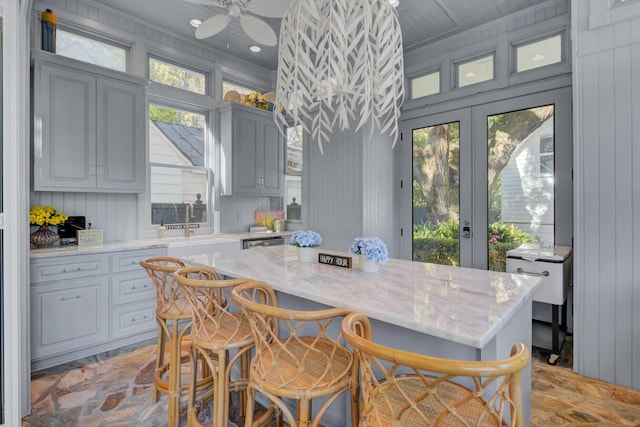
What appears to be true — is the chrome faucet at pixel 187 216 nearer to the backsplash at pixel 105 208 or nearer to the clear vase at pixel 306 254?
the backsplash at pixel 105 208

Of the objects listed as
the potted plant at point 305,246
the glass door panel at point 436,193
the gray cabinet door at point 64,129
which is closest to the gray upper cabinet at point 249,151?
the gray cabinet door at point 64,129

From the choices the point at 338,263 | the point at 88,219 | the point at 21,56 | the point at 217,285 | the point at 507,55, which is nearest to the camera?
the point at 217,285

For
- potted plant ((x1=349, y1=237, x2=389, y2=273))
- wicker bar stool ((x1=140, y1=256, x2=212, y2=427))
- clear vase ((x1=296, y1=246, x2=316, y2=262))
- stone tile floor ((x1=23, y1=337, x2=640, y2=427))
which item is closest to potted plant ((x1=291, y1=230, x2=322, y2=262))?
clear vase ((x1=296, y1=246, x2=316, y2=262))

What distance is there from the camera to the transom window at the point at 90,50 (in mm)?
3400

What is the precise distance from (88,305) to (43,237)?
2.40 ft

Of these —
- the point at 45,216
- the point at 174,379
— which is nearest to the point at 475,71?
the point at 174,379

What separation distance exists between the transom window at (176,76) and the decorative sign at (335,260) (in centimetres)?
319

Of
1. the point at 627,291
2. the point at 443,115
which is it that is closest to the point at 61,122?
the point at 443,115

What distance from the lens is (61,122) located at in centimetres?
301

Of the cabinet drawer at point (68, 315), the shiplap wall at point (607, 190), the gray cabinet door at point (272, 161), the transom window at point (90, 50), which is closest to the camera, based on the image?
the shiplap wall at point (607, 190)

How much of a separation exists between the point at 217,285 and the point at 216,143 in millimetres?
3375

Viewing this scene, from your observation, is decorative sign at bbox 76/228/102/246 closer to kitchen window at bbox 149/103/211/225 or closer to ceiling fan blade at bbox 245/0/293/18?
kitchen window at bbox 149/103/211/225

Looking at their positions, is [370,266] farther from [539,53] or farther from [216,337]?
[539,53]

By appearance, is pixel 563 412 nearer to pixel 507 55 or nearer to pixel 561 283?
pixel 561 283
